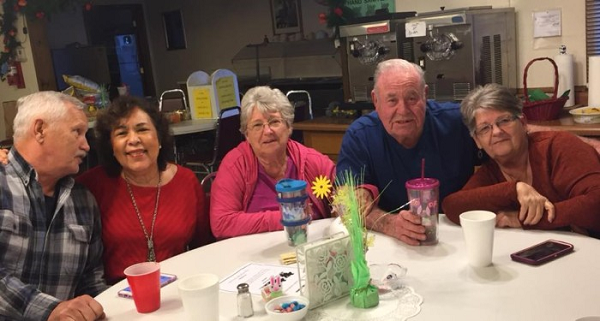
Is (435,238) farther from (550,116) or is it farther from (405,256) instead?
(550,116)

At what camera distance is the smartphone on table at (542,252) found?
156 centimetres

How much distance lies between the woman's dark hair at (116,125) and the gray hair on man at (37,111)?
0.23m

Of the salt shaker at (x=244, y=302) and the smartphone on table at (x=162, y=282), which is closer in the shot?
the salt shaker at (x=244, y=302)

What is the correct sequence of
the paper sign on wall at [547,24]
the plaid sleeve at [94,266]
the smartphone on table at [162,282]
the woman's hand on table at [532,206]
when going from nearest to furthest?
the smartphone on table at [162,282] < the woman's hand on table at [532,206] < the plaid sleeve at [94,266] < the paper sign on wall at [547,24]

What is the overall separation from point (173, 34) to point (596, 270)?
8044 mm

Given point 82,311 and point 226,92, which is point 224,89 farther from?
point 82,311

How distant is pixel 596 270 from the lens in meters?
1.48

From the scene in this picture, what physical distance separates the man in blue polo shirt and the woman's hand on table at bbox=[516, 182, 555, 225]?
0.53 metres

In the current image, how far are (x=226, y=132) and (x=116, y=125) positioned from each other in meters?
2.49

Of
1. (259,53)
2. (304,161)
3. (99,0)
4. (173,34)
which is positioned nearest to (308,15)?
(259,53)

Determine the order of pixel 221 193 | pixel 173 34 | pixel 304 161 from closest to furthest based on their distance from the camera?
pixel 221 193 → pixel 304 161 → pixel 173 34

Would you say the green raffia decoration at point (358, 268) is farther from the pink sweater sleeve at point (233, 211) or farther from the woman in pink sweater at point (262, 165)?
the woman in pink sweater at point (262, 165)

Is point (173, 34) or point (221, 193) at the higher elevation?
point (173, 34)

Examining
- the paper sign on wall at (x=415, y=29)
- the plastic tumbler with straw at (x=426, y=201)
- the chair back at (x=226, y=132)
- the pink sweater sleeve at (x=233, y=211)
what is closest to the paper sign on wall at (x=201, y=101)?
the chair back at (x=226, y=132)
